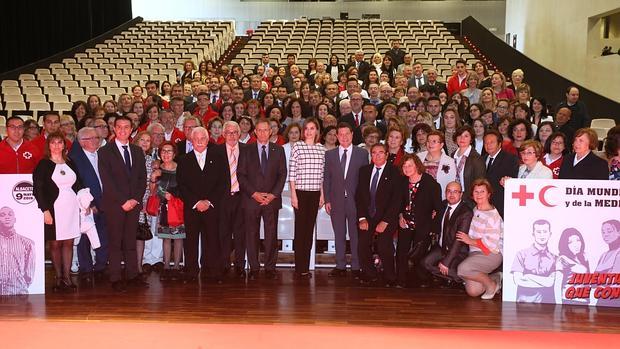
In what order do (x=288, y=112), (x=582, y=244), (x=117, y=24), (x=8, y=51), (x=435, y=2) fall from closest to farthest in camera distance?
(x=582, y=244), (x=288, y=112), (x=8, y=51), (x=117, y=24), (x=435, y=2)

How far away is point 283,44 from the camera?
64.2 feet

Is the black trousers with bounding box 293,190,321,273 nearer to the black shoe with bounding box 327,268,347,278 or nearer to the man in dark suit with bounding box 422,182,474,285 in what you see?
the black shoe with bounding box 327,268,347,278

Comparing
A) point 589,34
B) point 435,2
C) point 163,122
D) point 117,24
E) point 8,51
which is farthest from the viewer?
point 435,2

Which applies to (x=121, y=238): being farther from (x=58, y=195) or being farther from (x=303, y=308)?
(x=303, y=308)

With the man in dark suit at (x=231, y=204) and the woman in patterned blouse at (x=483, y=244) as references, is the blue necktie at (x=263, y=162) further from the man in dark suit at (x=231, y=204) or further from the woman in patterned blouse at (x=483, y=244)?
the woman in patterned blouse at (x=483, y=244)

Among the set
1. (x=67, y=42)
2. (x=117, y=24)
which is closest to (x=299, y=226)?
(x=67, y=42)

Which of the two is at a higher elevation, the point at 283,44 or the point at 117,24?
the point at 117,24

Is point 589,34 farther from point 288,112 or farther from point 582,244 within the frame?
point 582,244

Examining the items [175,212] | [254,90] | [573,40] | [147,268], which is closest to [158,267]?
[147,268]

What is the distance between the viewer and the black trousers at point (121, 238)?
6.24 meters

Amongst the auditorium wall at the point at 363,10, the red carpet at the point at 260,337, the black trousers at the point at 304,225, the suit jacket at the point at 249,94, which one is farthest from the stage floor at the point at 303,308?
the auditorium wall at the point at 363,10

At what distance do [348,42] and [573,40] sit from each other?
629cm

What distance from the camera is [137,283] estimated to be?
640 cm

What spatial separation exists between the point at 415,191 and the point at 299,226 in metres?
1.22
